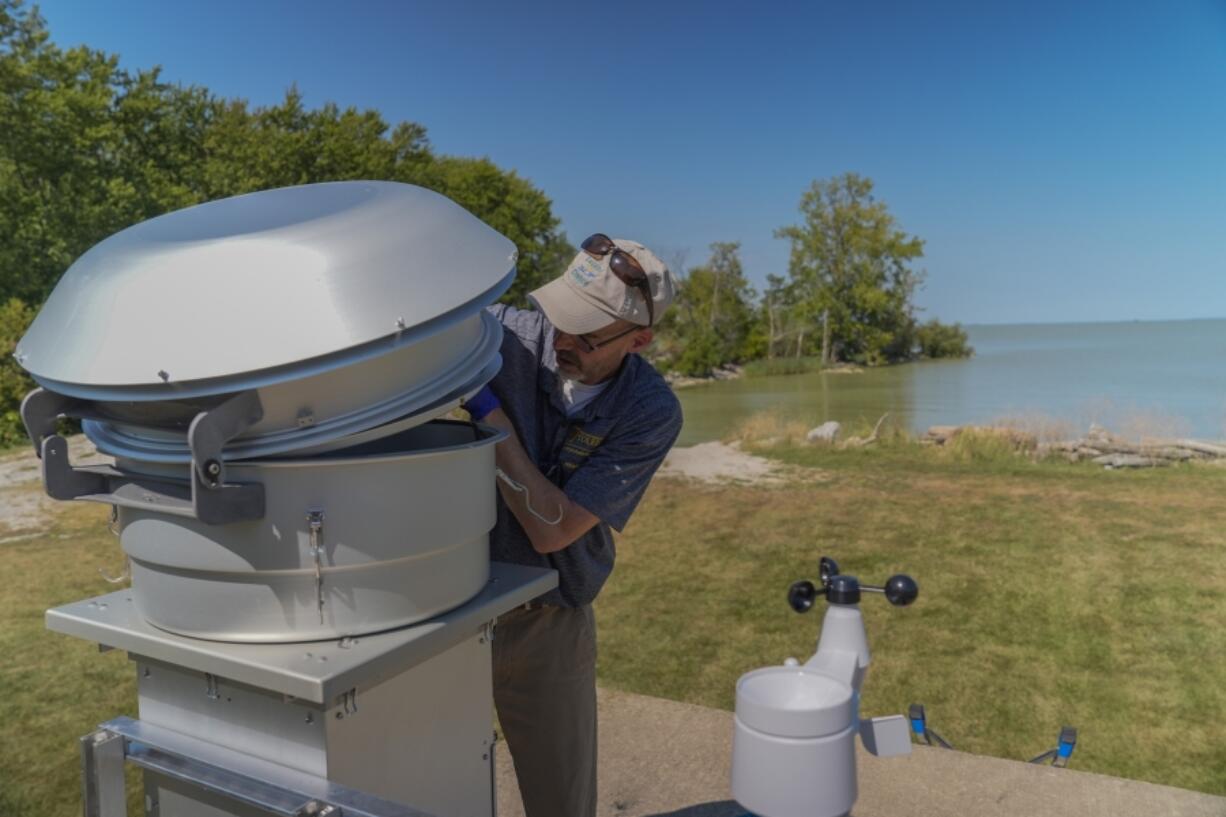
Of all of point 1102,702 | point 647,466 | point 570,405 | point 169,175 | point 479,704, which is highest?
point 169,175

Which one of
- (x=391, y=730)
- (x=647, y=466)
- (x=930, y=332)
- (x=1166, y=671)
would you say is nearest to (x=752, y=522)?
(x=1166, y=671)

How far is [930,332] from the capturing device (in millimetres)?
45219

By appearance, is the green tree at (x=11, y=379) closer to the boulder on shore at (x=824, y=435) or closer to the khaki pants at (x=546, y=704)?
the boulder on shore at (x=824, y=435)

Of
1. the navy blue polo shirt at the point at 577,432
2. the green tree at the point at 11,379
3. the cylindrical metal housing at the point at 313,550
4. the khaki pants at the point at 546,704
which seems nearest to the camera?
the cylindrical metal housing at the point at 313,550

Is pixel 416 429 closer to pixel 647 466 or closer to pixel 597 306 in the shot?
pixel 597 306

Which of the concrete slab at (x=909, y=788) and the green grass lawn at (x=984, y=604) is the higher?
the concrete slab at (x=909, y=788)

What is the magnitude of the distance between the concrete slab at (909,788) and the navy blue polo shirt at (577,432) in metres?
1.22

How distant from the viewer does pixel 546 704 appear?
6.66 ft

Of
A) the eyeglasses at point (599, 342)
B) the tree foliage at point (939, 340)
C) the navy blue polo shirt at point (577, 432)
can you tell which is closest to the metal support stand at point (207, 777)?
the navy blue polo shirt at point (577, 432)

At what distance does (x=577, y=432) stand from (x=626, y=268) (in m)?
0.36

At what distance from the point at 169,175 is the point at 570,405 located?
967 inches

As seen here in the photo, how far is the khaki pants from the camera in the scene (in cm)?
201

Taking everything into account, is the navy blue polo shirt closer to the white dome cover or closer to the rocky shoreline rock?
the white dome cover

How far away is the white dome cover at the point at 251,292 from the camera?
108 cm
